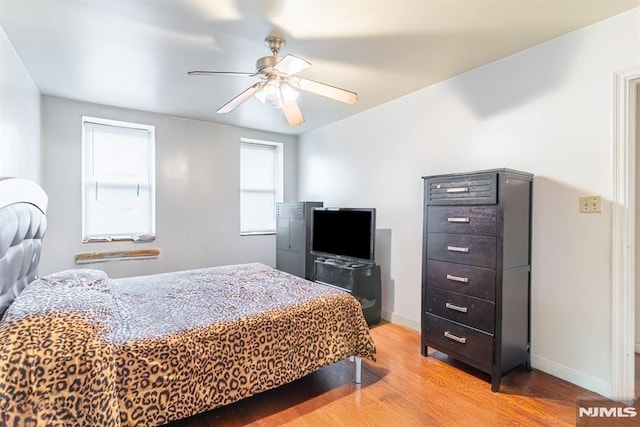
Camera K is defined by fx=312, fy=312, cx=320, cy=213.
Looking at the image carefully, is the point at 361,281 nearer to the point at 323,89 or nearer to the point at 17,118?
the point at 323,89

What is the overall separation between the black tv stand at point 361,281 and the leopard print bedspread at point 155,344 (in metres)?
0.79

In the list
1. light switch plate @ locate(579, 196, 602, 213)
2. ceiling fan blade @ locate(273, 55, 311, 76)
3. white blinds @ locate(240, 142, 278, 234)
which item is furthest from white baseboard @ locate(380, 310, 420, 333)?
ceiling fan blade @ locate(273, 55, 311, 76)

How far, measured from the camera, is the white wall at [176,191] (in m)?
3.26

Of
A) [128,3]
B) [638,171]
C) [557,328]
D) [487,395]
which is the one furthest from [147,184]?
[638,171]

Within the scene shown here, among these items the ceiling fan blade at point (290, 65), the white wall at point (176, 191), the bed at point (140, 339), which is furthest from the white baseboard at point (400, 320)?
the ceiling fan blade at point (290, 65)

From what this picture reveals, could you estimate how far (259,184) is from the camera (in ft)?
15.6

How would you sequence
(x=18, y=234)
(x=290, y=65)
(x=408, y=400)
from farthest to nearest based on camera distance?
(x=408, y=400), (x=290, y=65), (x=18, y=234)

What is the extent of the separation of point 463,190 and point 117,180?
3.72m

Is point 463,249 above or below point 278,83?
below

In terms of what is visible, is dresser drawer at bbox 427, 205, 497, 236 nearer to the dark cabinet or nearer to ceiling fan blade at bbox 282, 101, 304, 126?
ceiling fan blade at bbox 282, 101, 304, 126

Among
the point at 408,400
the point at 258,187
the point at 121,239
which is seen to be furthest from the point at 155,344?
the point at 258,187

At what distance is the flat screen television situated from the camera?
3170 mm

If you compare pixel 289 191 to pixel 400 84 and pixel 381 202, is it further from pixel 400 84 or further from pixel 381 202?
pixel 400 84

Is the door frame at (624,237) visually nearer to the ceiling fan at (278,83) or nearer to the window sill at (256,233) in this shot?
the ceiling fan at (278,83)
